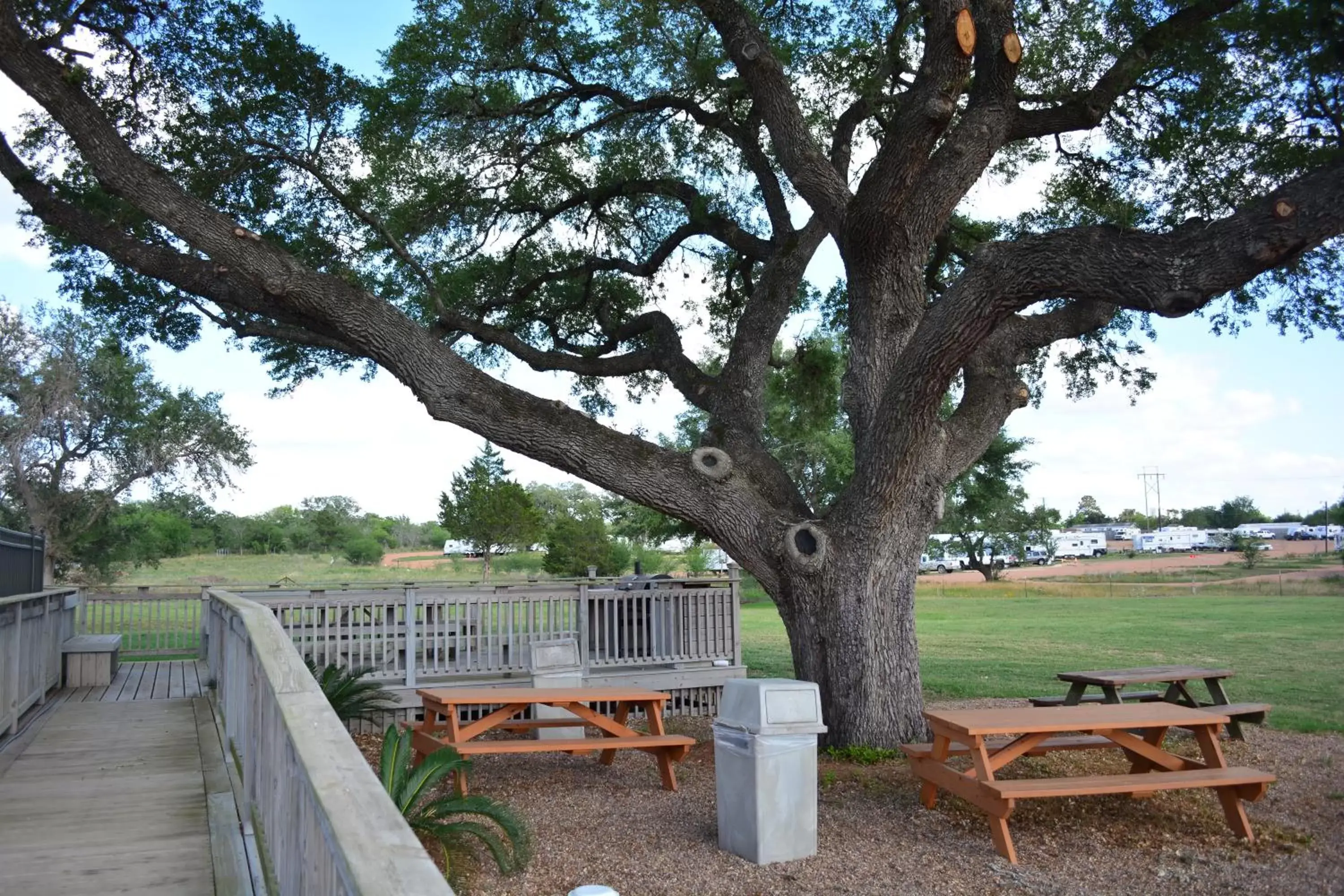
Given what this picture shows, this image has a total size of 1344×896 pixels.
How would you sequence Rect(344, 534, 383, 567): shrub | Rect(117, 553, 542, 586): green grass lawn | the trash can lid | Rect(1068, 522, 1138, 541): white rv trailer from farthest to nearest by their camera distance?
Rect(1068, 522, 1138, 541): white rv trailer < Rect(344, 534, 383, 567): shrub < Rect(117, 553, 542, 586): green grass lawn < the trash can lid

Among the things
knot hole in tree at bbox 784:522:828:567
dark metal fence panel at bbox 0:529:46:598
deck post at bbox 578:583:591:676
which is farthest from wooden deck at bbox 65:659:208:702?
knot hole in tree at bbox 784:522:828:567

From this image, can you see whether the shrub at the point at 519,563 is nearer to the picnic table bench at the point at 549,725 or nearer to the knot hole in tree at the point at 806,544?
the knot hole in tree at the point at 806,544

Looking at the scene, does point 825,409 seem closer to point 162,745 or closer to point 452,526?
point 162,745

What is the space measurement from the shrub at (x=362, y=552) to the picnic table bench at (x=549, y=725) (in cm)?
5949

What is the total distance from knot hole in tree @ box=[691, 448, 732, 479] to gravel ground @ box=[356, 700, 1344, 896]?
8.59 feet

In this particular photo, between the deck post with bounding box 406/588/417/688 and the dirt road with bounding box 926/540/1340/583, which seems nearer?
the deck post with bounding box 406/588/417/688

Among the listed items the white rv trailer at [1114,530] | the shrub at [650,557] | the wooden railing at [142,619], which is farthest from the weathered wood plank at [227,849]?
the white rv trailer at [1114,530]

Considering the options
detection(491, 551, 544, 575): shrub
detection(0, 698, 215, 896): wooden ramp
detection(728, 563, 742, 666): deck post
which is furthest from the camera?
detection(491, 551, 544, 575): shrub

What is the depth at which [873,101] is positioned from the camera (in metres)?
11.4

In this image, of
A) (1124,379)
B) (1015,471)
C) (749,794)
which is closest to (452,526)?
(1015,471)

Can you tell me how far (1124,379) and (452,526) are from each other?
30.0 meters

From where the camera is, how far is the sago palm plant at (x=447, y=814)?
18.1ft

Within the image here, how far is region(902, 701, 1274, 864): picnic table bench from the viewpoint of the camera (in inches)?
241

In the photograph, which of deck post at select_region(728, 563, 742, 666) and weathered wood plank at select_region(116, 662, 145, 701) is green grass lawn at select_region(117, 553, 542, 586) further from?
deck post at select_region(728, 563, 742, 666)
